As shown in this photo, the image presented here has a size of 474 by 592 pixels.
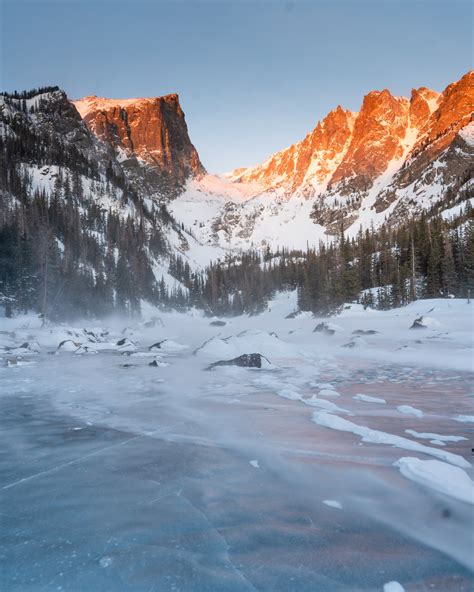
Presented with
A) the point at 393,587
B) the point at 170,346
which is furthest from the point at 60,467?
the point at 170,346

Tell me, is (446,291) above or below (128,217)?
below

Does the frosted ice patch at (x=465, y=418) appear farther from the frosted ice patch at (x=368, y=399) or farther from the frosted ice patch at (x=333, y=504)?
the frosted ice patch at (x=333, y=504)

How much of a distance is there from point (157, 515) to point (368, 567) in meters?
2.00

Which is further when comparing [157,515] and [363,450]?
[363,450]

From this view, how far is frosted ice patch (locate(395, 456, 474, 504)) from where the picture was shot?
4078 mm

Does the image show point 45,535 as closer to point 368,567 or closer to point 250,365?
point 368,567

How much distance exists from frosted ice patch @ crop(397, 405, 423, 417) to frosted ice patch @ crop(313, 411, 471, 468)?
5.15 ft

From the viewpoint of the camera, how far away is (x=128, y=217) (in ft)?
348

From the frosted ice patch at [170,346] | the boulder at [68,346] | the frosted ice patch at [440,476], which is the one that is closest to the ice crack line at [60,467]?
the frosted ice patch at [440,476]

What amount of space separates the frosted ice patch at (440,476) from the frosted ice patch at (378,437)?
516 millimetres

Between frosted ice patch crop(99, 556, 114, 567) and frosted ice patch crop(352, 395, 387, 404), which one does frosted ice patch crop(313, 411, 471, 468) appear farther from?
frosted ice patch crop(99, 556, 114, 567)

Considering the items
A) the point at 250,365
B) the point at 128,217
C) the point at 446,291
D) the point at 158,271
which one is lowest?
the point at 250,365

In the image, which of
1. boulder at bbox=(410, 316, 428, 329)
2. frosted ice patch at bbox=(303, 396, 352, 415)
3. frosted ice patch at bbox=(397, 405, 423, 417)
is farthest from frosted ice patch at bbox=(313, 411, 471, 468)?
boulder at bbox=(410, 316, 428, 329)

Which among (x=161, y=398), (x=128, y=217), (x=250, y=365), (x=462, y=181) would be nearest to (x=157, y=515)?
(x=161, y=398)
